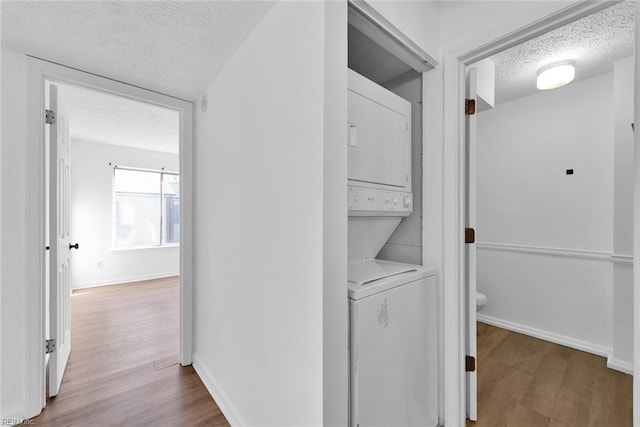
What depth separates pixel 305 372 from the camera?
103 cm

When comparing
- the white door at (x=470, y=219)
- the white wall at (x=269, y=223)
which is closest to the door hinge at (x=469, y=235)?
the white door at (x=470, y=219)

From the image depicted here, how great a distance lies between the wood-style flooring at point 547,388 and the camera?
162 cm

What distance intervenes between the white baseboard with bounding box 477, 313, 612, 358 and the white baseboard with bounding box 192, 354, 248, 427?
8.86ft

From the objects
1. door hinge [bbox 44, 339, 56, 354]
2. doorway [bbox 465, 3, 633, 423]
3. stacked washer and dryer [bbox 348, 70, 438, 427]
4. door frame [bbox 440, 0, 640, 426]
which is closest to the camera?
stacked washer and dryer [bbox 348, 70, 438, 427]

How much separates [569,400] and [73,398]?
3.24m

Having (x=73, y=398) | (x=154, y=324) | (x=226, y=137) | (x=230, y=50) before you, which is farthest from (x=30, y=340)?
(x=230, y=50)

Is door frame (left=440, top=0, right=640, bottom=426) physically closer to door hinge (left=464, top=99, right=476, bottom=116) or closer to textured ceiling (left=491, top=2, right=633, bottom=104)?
door hinge (left=464, top=99, right=476, bottom=116)

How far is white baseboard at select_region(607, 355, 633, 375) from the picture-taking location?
206cm

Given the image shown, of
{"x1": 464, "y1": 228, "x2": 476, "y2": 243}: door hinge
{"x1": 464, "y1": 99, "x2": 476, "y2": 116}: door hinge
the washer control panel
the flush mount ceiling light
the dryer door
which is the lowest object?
{"x1": 464, "y1": 228, "x2": 476, "y2": 243}: door hinge

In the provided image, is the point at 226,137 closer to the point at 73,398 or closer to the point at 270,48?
the point at 270,48

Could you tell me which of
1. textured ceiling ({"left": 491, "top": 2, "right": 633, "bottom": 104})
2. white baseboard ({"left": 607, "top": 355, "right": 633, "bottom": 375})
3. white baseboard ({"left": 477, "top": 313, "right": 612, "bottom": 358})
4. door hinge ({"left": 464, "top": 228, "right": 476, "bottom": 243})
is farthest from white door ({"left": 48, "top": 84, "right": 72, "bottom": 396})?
white baseboard ({"left": 607, "top": 355, "right": 633, "bottom": 375})

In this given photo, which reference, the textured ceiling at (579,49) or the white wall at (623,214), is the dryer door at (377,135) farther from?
the white wall at (623,214)

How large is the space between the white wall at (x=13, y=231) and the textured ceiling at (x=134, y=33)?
0.22 metres

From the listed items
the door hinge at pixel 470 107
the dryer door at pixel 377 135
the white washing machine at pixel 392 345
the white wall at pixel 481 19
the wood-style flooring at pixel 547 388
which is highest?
the white wall at pixel 481 19
